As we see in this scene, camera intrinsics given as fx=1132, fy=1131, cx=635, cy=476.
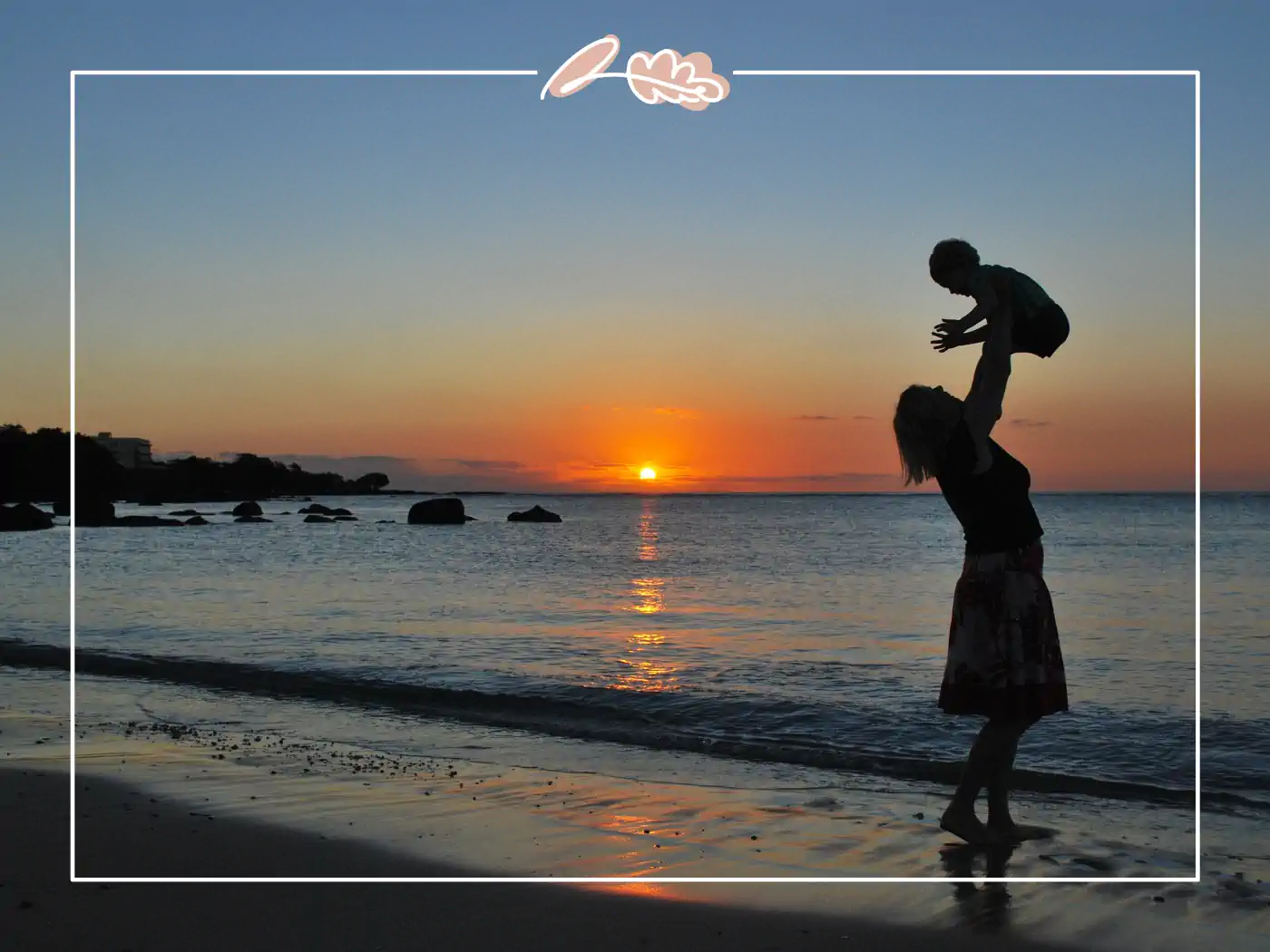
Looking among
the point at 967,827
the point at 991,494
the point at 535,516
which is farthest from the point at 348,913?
the point at 535,516

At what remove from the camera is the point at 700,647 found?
13562 millimetres

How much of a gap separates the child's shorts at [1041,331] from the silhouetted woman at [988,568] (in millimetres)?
214

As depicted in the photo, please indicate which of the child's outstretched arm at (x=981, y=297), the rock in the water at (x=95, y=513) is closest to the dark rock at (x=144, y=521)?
the rock in the water at (x=95, y=513)

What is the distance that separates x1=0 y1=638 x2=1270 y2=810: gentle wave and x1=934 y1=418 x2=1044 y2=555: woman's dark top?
3301 mm

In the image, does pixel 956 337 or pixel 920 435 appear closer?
pixel 956 337

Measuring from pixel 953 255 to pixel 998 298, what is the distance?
0.21m

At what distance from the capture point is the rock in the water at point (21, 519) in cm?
3528

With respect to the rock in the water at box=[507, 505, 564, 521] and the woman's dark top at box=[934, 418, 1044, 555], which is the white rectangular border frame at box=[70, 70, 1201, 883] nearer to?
the woman's dark top at box=[934, 418, 1044, 555]

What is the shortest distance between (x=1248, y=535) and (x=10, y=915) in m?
40.2

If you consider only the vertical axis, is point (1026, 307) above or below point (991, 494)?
above

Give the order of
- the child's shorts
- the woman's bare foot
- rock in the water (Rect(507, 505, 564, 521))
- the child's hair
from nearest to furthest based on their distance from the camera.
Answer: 1. the child's shorts
2. the child's hair
3. the woman's bare foot
4. rock in the water (Rect(507, 505, 564, 521))

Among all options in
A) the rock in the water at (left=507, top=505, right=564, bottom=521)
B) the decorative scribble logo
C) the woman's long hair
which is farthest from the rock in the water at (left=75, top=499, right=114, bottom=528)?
the woman's long hair

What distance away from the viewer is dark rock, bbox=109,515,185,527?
48.3 m

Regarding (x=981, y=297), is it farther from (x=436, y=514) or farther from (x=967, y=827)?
(x=436, y=514)
